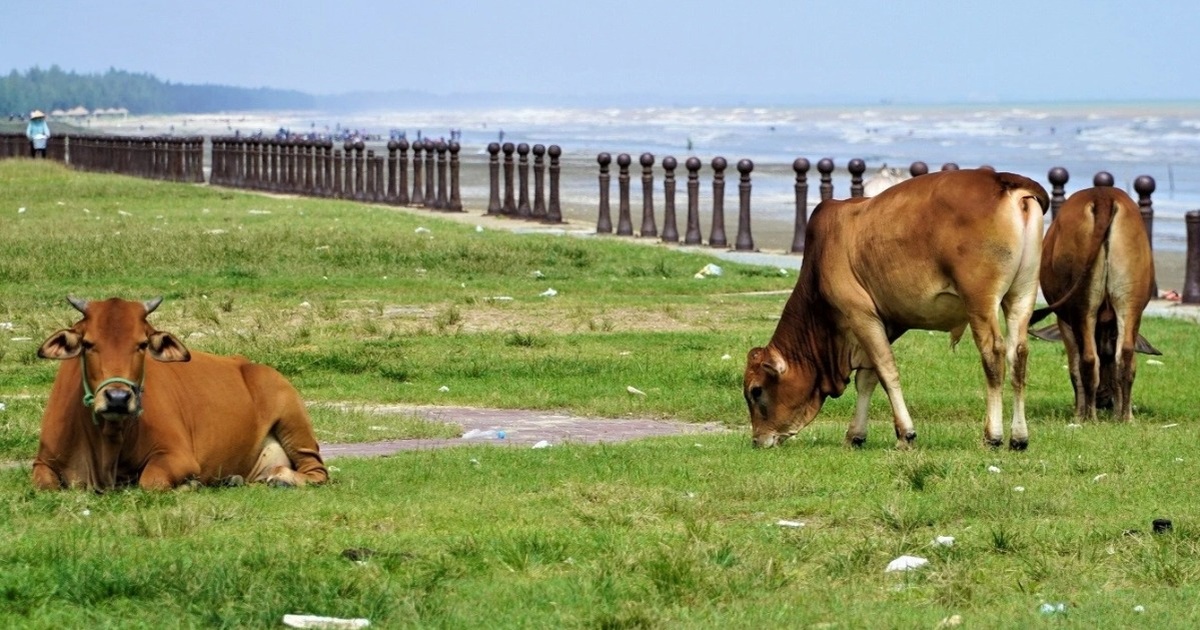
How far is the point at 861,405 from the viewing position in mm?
10680

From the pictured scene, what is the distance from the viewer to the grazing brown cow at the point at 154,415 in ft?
27.5

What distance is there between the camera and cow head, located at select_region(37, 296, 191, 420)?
27.0ft

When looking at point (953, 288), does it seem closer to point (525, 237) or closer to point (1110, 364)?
point (1110, 364)

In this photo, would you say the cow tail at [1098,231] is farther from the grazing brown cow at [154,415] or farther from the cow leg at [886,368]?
the grazing brown cow at [154,415]

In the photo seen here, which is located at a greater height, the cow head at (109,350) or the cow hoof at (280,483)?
the cow head at (109,350)

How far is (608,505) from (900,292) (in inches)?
105

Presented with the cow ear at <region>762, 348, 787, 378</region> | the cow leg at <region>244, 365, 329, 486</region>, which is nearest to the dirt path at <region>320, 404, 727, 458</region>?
the cow ear at <region>762, 348, 787, 378</region>

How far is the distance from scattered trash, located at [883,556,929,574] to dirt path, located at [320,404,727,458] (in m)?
3.83

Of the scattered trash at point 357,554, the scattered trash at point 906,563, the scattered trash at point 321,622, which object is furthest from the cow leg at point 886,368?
the scattered trash at point 321,622

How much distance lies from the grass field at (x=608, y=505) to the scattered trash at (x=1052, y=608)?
0.02m

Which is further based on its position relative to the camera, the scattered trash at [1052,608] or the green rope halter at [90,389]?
the green rope halter at [90,389]

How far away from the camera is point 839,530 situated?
7938 mm

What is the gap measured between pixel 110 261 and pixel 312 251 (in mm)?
2477

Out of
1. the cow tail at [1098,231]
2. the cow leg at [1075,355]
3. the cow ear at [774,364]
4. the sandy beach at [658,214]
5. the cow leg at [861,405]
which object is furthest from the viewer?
the sandy beach at [658,214]
